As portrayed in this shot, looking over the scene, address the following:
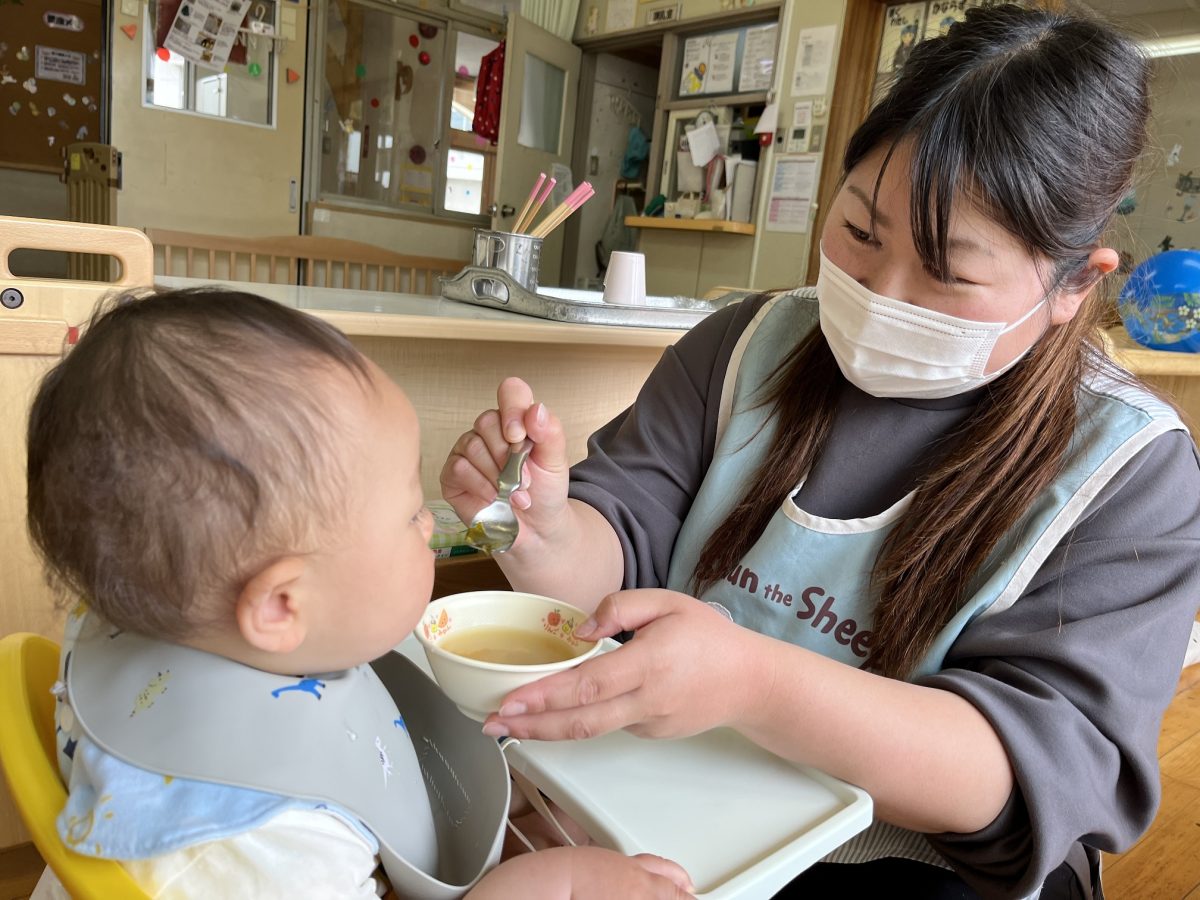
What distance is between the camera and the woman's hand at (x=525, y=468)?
2.92 ft

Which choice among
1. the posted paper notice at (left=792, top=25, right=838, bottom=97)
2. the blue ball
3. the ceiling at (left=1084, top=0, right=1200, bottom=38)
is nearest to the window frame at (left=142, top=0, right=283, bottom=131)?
the posted paper notice at (left=792, top=25, right=838, bottom=97)

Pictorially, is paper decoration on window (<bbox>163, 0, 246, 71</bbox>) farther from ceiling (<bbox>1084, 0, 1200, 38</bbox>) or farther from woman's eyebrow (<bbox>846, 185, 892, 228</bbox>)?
woman's eyebrow (<bbox>846, 185, 892, 228</bbox>)

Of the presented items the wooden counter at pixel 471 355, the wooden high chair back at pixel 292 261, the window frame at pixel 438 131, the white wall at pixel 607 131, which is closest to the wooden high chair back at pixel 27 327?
the wooden counter at pixel 471 355

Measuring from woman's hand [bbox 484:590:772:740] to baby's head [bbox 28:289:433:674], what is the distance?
15 centimetres

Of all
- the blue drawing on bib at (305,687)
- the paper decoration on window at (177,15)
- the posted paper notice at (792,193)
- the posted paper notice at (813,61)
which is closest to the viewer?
the blue drawing on bib at (305,687)

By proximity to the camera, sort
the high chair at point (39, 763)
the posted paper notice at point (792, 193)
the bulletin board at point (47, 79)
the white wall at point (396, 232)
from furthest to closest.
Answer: the white wall at point (396, 232), the bulletin board at point (47, 79), the posted paper notice at point (792, 193), the high chair at point (39, 763)

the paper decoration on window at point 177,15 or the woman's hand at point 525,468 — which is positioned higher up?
the paper decoration on window at point 177,15

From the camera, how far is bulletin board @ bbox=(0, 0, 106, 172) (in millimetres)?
5559

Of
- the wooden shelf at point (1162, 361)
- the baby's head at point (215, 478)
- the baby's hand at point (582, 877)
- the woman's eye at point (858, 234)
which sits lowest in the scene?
the baby's hand at point (582, 877)

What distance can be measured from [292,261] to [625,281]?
243cm

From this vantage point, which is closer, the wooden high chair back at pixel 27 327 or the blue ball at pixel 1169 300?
the wooden high chair back at pixel 27 327

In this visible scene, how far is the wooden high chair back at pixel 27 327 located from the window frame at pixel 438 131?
473cm

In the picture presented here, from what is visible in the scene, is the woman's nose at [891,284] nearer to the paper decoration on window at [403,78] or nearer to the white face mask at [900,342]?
the white face mask at [900,342]

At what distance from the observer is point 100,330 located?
55 centimetres
